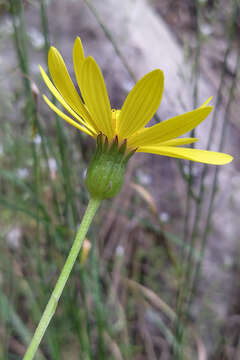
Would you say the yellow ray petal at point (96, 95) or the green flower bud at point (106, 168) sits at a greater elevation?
the yellow ray petal at point (96, 95)

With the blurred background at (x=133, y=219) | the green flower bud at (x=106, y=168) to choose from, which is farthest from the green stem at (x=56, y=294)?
the blurred background at (x=133, y=219)

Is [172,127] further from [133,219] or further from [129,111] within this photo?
[133,219]

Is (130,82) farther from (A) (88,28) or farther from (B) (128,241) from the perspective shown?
(B) (128,241)

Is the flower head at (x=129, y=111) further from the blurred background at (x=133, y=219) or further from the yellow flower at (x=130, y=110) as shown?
the blurred background at (x=133, y=219)

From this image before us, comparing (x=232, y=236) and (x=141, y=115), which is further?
(x=232, y=236)

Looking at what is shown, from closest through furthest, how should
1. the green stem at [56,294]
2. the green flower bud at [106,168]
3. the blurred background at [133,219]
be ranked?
the green stem at [56,294] < the green flower bud at [106,168] < the blurred background at [133,219]

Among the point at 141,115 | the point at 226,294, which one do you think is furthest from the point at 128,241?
the point at 141,115

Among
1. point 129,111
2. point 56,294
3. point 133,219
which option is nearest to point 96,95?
point 129,111

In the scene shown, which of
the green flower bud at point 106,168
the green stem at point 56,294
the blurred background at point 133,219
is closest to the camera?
the green stem at point 56,294

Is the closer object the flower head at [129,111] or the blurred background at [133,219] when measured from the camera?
the flower head at [129,111]
